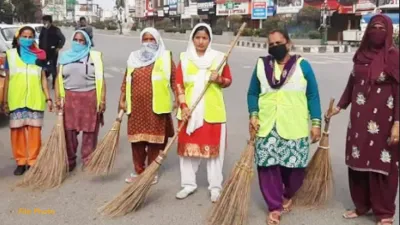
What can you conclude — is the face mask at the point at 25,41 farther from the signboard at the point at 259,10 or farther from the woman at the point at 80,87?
the signboard at the point at 259,10

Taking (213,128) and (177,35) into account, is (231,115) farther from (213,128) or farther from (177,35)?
(177,35)

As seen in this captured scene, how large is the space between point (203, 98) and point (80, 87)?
1.33 m

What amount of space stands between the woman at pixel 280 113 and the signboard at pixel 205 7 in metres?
47.9

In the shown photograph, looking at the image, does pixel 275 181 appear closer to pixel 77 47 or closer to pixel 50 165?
pixel 50 165

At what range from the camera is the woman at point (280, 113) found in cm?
377

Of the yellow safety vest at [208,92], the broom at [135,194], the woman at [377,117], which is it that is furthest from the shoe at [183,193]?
the woman at [377,117]

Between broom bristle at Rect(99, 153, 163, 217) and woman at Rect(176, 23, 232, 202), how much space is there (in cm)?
33

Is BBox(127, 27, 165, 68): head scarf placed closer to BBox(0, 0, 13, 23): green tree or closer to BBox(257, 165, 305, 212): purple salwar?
BBox(257, 165, 305, 212): purple salwar

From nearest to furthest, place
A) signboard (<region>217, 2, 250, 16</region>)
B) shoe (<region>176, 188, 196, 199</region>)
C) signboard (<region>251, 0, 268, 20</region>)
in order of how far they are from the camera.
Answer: shoe (<region>176, 188, 196, 199</region>)
signboard (<region>251, 0, 268, 20</region>)
signboard (<region>217, 2, 250, 16</region>)

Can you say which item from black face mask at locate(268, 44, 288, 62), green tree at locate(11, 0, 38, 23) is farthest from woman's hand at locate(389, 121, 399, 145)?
green tree at locate(11, 0, 38, 23)

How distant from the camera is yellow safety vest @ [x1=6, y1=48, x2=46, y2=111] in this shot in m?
4.90

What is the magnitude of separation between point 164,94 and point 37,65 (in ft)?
4.17

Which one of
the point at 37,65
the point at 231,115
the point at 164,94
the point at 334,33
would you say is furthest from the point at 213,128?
the point at 334,33

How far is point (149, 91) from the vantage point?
15.1 ft
